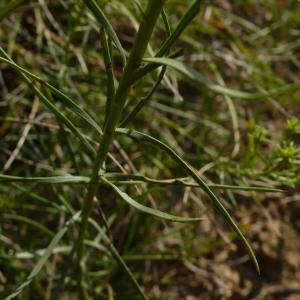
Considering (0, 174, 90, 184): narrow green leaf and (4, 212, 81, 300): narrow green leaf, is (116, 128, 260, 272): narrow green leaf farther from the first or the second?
(4, 212, 81, 300): narrow green leaf

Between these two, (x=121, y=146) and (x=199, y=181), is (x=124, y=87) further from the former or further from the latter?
(x=121, y=146)

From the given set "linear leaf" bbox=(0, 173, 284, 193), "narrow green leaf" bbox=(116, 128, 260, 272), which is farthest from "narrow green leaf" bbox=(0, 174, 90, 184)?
"narrow green leaf" bbox=(116, 128, 260, 272)

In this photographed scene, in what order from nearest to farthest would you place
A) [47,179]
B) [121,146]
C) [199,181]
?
[199,181], [47,179], [121,146]

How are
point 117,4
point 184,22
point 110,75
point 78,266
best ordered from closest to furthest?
point 184,22
point 110,75
point 78,266
point 117,4

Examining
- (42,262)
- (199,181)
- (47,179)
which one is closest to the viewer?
(199,181)

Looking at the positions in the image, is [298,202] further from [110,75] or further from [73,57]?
[110,75]

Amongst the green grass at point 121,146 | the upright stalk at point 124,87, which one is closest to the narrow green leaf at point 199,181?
the upright stalk at point 124,87

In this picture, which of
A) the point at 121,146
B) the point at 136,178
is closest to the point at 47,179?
the point at 136,178

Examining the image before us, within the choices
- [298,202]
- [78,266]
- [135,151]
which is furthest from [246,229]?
[78,266]
